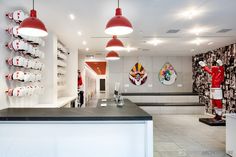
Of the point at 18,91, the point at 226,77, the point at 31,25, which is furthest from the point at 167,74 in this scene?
the point at 31,25


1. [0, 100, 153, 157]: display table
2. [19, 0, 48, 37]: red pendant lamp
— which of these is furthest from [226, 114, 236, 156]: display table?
[19, 0, 48, 37]: red pendant lamp

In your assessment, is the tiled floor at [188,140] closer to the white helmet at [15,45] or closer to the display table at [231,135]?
the display table at [231,135]

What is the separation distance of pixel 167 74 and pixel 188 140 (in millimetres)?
5295

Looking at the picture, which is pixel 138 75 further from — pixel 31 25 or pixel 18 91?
pixel 31 25

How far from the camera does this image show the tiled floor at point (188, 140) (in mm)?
4195

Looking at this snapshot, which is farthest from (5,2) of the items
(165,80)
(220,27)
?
(165,80)

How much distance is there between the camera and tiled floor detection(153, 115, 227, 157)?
420 centimetres

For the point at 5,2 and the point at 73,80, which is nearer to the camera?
the point at 5,2

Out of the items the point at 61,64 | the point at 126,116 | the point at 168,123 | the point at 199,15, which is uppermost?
the point at 199,15

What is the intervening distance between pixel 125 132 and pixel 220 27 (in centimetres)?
378

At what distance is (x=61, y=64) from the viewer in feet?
21.5

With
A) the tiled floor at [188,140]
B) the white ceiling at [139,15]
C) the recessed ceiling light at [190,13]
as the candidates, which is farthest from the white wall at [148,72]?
the recessed ceiling light at [190,13]

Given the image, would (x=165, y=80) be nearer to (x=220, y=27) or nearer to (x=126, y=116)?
(x=220, y=27)

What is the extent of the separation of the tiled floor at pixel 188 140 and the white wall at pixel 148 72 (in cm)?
311
